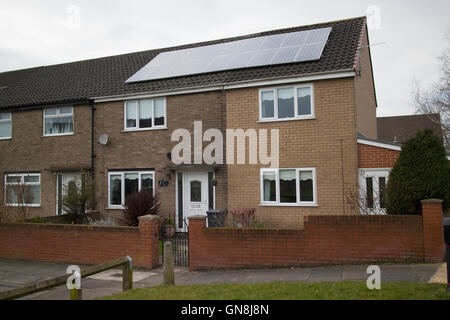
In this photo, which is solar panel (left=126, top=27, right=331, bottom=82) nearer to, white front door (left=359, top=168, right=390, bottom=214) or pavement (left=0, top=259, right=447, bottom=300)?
white front door (left=359, top=168, right=390, bottom=214)

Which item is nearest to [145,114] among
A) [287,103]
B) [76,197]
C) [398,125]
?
[76,197]

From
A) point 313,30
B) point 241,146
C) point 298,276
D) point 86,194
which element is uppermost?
point 313,30

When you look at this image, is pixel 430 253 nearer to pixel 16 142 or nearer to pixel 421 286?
pixel 421 286

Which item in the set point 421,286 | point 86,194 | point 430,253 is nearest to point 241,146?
point 86,194

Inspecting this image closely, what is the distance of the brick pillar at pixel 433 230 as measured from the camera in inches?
304

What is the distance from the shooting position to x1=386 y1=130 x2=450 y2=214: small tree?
8195 millimetres

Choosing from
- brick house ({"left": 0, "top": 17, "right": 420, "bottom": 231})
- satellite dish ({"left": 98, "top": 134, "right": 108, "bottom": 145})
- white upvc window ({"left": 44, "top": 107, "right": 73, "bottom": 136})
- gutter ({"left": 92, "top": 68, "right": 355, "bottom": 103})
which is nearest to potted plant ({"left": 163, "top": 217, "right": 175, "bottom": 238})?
brick house ({"left": 0, "top": 17, "right": 420, "bottom": 231})

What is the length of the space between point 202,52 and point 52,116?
7.06m

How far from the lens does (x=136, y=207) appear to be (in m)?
12.6

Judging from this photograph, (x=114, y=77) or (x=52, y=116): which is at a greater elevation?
(x=114, y=77)

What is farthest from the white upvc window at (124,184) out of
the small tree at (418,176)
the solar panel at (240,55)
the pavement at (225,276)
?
the small tree at (418,176)

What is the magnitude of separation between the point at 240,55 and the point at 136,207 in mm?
7273

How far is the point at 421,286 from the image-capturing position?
5844mm

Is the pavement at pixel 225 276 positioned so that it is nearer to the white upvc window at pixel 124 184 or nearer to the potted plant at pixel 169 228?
the potted plant at pixel 169 228
